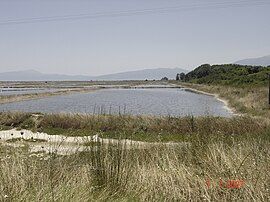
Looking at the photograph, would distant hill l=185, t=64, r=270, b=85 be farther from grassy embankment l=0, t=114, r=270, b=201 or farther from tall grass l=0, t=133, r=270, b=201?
tall grass l=0, t=133, r=270, b=201

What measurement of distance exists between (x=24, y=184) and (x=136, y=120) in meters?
19.1

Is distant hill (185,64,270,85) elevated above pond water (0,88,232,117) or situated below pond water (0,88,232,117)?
above

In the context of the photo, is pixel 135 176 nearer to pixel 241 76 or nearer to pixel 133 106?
pixel 133 106

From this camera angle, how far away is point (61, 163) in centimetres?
568

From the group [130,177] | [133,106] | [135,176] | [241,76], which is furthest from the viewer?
[241,76]

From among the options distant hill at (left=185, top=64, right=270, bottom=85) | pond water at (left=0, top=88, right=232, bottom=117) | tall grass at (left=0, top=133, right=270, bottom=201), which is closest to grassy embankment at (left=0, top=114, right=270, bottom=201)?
tall grass at (left=0, top=133, right=270, bottom=201)

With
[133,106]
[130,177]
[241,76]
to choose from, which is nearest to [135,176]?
[130,177]

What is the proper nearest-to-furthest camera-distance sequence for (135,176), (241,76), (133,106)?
1. (135,176)
2. (133,106)
3. (241,76)

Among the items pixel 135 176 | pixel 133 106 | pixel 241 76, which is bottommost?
pixel 133 106

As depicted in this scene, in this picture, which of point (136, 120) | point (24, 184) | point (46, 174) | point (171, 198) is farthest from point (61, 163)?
point (136, 120)

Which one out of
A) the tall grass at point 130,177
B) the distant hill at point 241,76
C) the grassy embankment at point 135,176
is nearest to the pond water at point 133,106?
the distant hill at point 241,76

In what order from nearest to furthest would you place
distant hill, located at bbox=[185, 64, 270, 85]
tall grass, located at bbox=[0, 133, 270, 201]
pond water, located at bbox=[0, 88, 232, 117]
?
1. tall grass, located at bbox=[0, 133, 270, 201]
2. pond water, located at bbox=[0, 88, 232, 117]
3. distant hill, located at bbox=[185, 64, 270, 85]

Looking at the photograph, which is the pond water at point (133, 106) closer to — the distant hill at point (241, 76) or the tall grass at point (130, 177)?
the distant hill at point (241, 76)

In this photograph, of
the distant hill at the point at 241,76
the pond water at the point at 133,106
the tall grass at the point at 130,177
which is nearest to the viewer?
the tall grass at the point at 130,177
